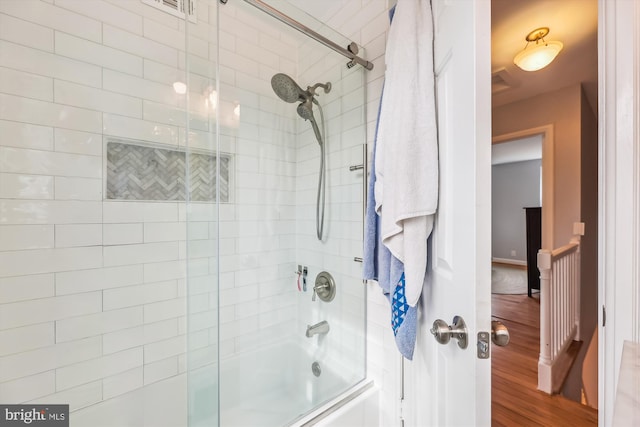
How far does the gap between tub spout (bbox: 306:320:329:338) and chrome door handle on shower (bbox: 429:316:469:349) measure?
3.41 feet

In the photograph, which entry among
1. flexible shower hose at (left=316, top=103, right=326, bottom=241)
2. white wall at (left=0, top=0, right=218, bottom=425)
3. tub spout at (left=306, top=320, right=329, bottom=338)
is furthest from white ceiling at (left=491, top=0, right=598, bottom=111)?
tub spout at (left=306, top=320, right=329, bottom=338)

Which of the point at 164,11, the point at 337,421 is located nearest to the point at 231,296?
the point at 337,421

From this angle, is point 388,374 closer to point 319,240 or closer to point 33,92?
point 319,240

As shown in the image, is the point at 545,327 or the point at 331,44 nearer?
the point at 331,44

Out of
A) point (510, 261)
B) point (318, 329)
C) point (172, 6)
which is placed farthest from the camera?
point (510, 261)

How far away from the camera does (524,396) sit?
72.2 inches

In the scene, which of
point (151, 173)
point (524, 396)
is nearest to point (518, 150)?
point (524, 396)

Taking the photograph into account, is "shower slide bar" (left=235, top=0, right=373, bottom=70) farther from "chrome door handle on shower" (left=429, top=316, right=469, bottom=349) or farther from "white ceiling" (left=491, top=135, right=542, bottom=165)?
"white ceiling" (left=491, top=135, right=542, bottom=165)

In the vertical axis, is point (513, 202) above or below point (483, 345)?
above

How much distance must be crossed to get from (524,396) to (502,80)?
2684mm

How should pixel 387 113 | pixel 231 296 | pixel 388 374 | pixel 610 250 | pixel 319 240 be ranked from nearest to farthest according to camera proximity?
1. pixel 610 250
2. pixel 387 113
3. pixel 388 374
4. pixel 231 296
5. pixel 319 240

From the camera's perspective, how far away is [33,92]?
1.17 meters

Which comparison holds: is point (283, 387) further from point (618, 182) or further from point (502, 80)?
point (502, 80)

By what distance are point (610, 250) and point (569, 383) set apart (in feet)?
7.77
